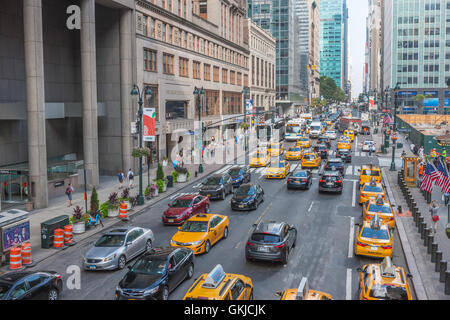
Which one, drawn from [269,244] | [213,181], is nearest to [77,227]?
[269,244]

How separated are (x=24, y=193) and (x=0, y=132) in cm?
653

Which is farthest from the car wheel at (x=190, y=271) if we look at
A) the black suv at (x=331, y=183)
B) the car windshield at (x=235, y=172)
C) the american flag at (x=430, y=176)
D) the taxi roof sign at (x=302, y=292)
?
the car windshield at (x=235, y=172)

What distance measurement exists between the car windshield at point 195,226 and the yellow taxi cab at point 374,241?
651cm

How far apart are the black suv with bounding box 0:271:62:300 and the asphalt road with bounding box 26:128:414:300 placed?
0.78 m

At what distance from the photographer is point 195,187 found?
37656mm

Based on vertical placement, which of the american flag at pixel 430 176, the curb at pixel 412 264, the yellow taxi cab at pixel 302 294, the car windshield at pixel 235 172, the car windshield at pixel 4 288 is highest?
the american flag at pixel 430 176

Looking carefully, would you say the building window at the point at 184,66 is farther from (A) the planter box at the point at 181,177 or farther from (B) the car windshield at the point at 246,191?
(B) the car windshield at the point at 246,191

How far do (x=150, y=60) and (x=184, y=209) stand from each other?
26.7 meters

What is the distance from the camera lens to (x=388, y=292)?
1282 centimetres

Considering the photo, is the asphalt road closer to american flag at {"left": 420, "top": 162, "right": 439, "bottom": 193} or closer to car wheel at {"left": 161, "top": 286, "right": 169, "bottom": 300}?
car wheel at {"left": 161, "top": 286, "right": 169, "bottom": 300}

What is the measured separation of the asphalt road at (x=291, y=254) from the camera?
15977 mm

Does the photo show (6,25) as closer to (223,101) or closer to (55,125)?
(55,125)

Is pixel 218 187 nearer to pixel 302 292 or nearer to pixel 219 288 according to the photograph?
pixel 219 288
